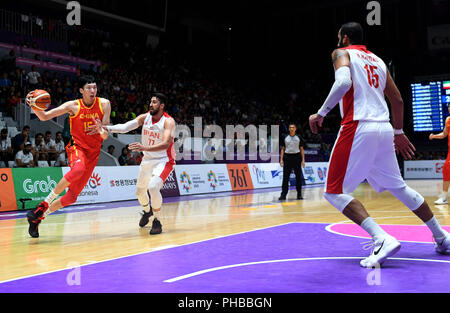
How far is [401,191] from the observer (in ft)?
15.9

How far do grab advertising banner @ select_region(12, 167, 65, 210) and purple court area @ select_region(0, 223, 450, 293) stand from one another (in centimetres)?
703

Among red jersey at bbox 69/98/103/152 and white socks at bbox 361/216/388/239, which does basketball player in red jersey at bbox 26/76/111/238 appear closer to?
red jersey at bbox 69/98/103/152

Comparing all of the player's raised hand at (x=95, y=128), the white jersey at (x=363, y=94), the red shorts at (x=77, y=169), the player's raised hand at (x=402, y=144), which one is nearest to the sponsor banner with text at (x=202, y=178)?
the red shorts at (x=77, y=169)

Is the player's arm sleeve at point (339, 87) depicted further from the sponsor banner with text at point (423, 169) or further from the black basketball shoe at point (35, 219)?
the sponsor banner with text at point (423, 169)

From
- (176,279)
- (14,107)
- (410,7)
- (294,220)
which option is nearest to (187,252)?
(176,279)

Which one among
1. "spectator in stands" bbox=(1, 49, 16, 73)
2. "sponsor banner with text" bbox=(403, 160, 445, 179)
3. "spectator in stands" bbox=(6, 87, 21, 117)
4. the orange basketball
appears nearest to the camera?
the orange basketball

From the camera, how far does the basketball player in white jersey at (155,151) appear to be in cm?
727

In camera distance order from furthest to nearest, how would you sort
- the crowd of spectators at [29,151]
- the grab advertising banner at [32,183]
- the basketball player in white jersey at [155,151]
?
the crowd of spectators at [29,151] < the grab advertising banner at [32,183] < the basketball player in white jersey at [155,151]

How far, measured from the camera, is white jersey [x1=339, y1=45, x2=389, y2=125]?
4.62 meters

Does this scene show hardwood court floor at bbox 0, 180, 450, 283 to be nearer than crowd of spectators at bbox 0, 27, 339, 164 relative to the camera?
Yes

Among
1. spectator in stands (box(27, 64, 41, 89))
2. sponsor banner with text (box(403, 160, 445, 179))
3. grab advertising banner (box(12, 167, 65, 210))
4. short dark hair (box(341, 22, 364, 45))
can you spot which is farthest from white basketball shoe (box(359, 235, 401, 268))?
sponsor banner with text (box(403, 160, 445, 179))

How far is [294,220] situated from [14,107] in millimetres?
12142

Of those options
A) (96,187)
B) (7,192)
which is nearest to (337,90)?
(7,192)

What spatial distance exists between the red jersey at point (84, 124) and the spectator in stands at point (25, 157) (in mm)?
6461
